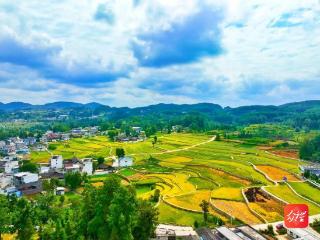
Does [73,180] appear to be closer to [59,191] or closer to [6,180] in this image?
[59,191]

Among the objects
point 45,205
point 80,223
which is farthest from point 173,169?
point 80,223

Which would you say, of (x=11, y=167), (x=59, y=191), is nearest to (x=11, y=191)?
(x=59, y=191)

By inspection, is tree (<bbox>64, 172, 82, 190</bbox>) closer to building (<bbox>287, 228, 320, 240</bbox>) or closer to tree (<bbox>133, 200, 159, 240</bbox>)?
tree (<bbox>133, 200, 159, 240</bbox>)

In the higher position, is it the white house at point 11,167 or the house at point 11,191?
the white house at point 11,167

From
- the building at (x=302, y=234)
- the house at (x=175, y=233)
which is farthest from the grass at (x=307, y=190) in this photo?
the house at (x=175, y=233)

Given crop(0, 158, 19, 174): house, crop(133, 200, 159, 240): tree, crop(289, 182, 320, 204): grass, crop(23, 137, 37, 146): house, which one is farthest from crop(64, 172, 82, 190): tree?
crop(23, 137, 37, 146): house

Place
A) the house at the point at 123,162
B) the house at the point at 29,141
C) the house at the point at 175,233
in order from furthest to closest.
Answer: the house at the point at 29,141 < the house at the point at 123,162 < the house at the point at 175,233

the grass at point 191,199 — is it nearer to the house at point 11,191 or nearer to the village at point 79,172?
the village at point 79,172

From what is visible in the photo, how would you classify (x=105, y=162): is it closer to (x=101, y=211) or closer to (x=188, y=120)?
(x=101, y=211)
